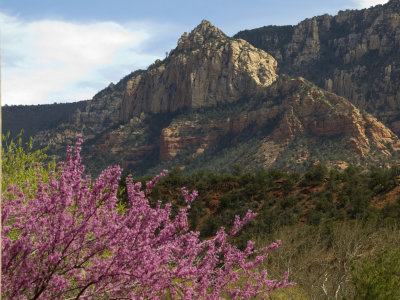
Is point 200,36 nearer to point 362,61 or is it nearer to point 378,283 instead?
point 362,61

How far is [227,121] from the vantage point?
150 meters

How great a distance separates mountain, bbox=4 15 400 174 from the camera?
4486 inches

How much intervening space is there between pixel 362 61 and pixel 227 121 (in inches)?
2302

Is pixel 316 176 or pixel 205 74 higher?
pixel 205 74

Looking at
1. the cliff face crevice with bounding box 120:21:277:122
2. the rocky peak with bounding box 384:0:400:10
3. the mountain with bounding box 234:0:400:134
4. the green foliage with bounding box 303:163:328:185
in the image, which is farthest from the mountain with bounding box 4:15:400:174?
the green foliage with bounding box 303:163:328:185

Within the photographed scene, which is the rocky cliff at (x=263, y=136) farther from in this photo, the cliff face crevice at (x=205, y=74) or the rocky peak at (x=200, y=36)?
the rocky peak at (x=200, y=36)

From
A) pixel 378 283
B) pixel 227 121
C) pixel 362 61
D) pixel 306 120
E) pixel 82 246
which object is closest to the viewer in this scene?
pixel 82 246

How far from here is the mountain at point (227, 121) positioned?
11394 cm

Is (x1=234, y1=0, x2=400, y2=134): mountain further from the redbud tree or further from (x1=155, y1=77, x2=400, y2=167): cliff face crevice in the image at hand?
the redbud tree

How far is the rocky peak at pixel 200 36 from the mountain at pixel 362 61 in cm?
3631

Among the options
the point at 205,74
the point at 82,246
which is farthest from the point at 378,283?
the point at 205,74

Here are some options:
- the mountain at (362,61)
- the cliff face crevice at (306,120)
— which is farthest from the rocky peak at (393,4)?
the cliff face crevice at (306,120)

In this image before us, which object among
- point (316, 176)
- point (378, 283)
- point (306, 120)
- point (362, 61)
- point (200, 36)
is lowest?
point (316, 176)

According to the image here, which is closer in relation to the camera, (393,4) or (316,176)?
(316,176)
